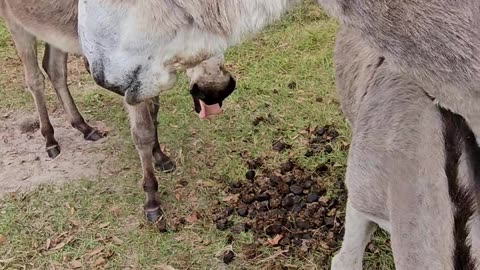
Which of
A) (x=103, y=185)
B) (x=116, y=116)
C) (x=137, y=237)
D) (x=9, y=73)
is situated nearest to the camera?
(x=137, y=237)

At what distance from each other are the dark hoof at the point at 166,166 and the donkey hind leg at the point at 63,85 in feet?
1.82

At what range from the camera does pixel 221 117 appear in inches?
160

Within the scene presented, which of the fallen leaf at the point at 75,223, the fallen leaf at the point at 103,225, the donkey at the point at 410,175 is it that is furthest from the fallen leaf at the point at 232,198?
the donkey at the point at 410,175

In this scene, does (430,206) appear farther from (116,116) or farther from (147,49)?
(116,116)

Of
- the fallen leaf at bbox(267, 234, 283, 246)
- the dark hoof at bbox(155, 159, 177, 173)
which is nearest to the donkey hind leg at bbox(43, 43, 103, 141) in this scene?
the dark hoof at bbox(155, 159, 177, 173)

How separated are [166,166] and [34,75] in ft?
3.09

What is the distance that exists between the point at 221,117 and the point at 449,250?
2.51 m

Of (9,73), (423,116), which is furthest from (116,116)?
(423,116)

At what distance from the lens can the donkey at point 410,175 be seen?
5.32 feet

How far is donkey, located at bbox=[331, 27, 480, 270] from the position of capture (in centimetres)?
162

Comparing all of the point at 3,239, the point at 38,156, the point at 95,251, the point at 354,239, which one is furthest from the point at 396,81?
the point at 38,156

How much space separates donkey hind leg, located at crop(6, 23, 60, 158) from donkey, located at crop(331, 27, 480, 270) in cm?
209

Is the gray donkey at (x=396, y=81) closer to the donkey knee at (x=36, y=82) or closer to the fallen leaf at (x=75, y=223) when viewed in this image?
the fallen leaf at (x=75, y=223)

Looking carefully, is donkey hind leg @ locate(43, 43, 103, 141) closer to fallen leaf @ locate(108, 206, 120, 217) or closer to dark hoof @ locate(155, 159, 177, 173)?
dark hoof @ locate(155, 159, 177, 173)
